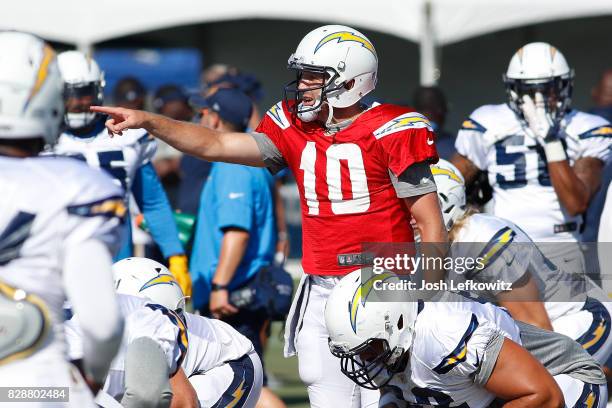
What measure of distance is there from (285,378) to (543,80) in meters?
2.44

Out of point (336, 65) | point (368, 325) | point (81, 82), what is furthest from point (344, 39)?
point (81, 82)

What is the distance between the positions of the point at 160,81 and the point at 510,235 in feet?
49.3

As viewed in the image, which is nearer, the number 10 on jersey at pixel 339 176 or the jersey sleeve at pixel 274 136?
the number 10 on jersey at pixel 339 176

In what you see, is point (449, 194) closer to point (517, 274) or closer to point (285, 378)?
point (517, 274)

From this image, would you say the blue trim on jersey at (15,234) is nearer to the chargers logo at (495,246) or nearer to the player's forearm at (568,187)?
the chargers logo at (495,246)

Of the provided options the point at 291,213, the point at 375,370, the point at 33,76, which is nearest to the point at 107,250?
the point at 33,76

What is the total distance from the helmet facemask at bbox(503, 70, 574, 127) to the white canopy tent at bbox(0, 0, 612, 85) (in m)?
3.20

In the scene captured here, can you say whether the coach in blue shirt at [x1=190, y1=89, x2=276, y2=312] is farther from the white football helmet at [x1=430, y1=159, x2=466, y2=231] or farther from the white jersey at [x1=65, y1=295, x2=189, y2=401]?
the white jersey at [x1=65, y1=295, x2=189, y2=401]

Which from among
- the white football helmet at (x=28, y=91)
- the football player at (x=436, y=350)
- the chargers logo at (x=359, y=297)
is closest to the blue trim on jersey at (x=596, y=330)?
the football player at (x=436, y=350)

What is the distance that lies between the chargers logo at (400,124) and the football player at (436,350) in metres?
0.52

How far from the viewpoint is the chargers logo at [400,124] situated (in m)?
3.71

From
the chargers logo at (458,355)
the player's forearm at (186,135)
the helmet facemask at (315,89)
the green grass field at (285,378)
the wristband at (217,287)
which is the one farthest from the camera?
the green grass field at (285,378)

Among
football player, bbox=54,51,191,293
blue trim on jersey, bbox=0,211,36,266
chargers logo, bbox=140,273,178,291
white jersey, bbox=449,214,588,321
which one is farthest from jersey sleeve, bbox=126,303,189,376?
football player, bbox=54,51,191,293

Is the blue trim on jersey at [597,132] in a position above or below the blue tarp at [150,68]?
above
